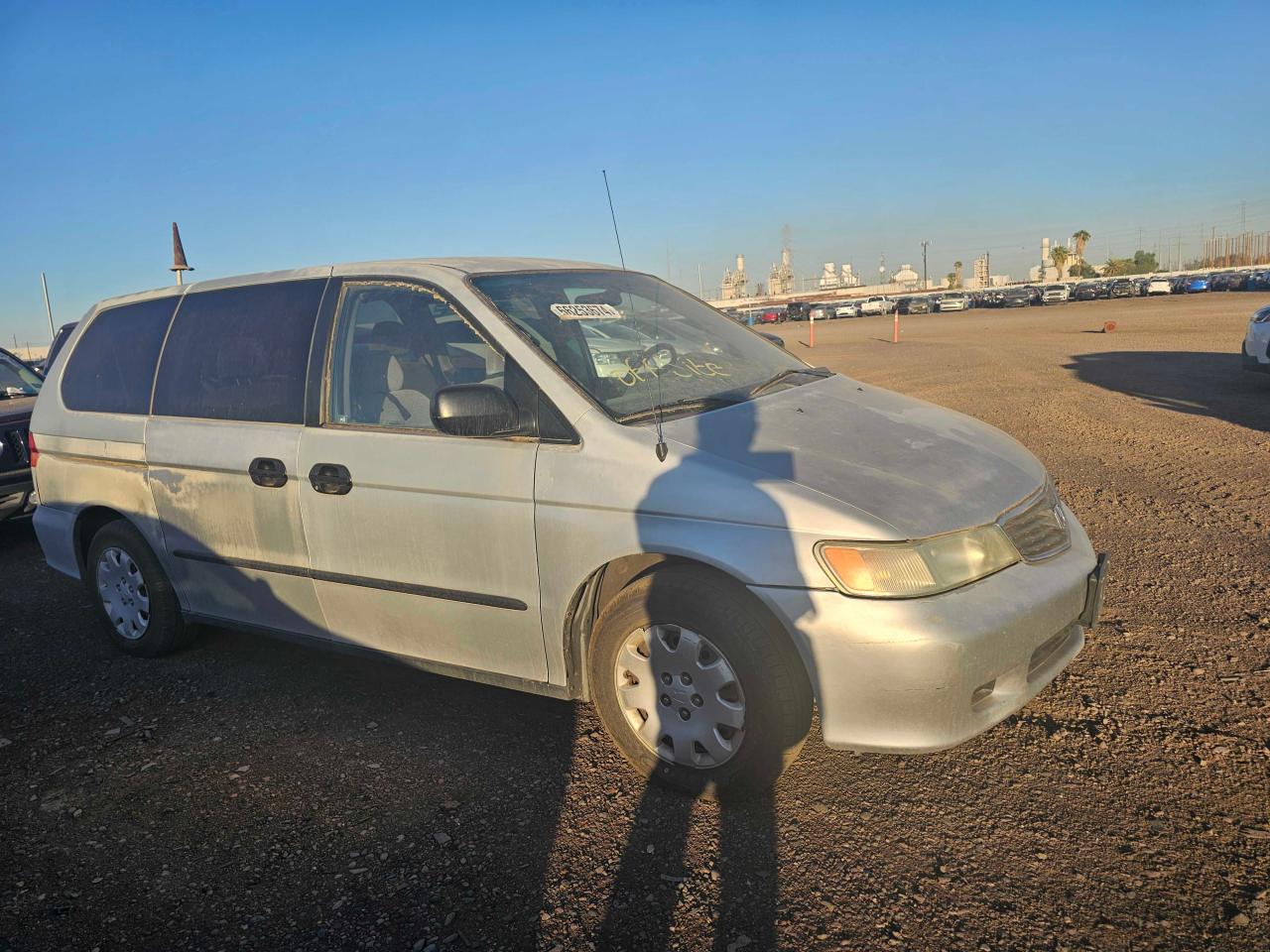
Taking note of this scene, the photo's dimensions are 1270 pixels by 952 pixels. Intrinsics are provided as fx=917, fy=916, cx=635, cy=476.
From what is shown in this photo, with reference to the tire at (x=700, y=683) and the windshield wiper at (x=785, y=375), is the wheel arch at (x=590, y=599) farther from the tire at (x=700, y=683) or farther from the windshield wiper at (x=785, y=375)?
the windshield wiper at (x=785, y=375)

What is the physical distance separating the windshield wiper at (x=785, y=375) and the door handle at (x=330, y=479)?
5.20 ft

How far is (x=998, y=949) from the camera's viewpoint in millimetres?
2275

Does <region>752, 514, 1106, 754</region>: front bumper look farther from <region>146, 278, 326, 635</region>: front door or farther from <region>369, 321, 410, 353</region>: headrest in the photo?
<region>146, 278, 326, 635</region>: front door

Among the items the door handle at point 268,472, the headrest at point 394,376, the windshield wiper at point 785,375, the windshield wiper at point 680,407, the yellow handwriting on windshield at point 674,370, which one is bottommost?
the door handle at point 268,472

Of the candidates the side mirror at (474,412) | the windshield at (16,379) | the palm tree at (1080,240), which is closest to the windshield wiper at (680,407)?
the side mirror at (474,412)

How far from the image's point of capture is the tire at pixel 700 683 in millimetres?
2734

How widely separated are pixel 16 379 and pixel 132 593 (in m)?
5.29

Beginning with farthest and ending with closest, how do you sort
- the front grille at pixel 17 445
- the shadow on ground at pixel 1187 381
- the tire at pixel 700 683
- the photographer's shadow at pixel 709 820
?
the shadow on ground at pixel 1187 381 < the front grille at pixel 17 445 < the tire at pixel 700 683 < the photographer's shadow at pixel 709 820

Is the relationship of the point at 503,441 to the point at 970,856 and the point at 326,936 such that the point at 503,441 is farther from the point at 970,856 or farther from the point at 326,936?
the point at 970,856

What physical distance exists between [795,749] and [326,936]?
1424 mm

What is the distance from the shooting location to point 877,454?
3.08 metres

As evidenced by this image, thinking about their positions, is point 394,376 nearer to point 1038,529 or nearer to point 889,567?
point 889,567

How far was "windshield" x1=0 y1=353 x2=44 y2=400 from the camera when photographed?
8227 millimetres

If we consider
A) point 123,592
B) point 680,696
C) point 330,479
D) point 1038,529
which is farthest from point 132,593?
point 1038,529
